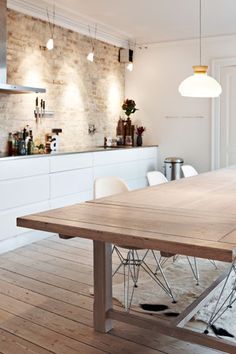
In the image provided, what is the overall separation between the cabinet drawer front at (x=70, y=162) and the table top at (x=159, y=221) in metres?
1.95

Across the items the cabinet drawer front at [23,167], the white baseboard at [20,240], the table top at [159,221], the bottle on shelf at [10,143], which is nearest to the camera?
the table top at [159,221]

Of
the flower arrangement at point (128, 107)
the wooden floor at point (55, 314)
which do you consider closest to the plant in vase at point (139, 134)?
the flower arrangement at point (128, 107)

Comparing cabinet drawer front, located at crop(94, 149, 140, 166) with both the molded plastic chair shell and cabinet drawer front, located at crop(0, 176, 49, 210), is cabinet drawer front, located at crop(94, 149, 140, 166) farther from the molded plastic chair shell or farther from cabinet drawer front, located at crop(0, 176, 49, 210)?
the molded plastic chair shell

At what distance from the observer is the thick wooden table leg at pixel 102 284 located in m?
2.49

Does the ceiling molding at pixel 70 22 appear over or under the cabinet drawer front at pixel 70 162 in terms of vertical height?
over

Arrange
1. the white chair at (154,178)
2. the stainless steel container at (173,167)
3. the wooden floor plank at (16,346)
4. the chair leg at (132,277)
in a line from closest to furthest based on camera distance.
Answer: the wooden floor plank at (16,346)
the chair leg at (132,277)
the white chair at (154,178)
the stainless steel container at (173,167)

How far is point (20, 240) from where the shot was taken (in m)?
4.56

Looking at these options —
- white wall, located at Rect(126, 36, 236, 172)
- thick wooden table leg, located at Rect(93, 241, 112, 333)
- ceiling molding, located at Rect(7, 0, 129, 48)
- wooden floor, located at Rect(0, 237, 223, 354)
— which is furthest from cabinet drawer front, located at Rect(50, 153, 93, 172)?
thick wooden table leg, located at Rect(93, 241, 112, 333)

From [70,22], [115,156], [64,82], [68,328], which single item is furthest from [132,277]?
[70,22]

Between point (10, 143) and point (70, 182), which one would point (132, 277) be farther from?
point (10, 143)

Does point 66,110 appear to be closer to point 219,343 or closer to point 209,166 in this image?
point 209,166

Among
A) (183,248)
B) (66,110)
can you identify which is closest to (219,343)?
(183,248)

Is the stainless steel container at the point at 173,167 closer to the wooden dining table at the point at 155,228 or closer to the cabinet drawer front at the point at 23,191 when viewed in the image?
the cabinet drawer front at the point at 23,191

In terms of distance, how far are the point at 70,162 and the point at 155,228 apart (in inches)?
126
